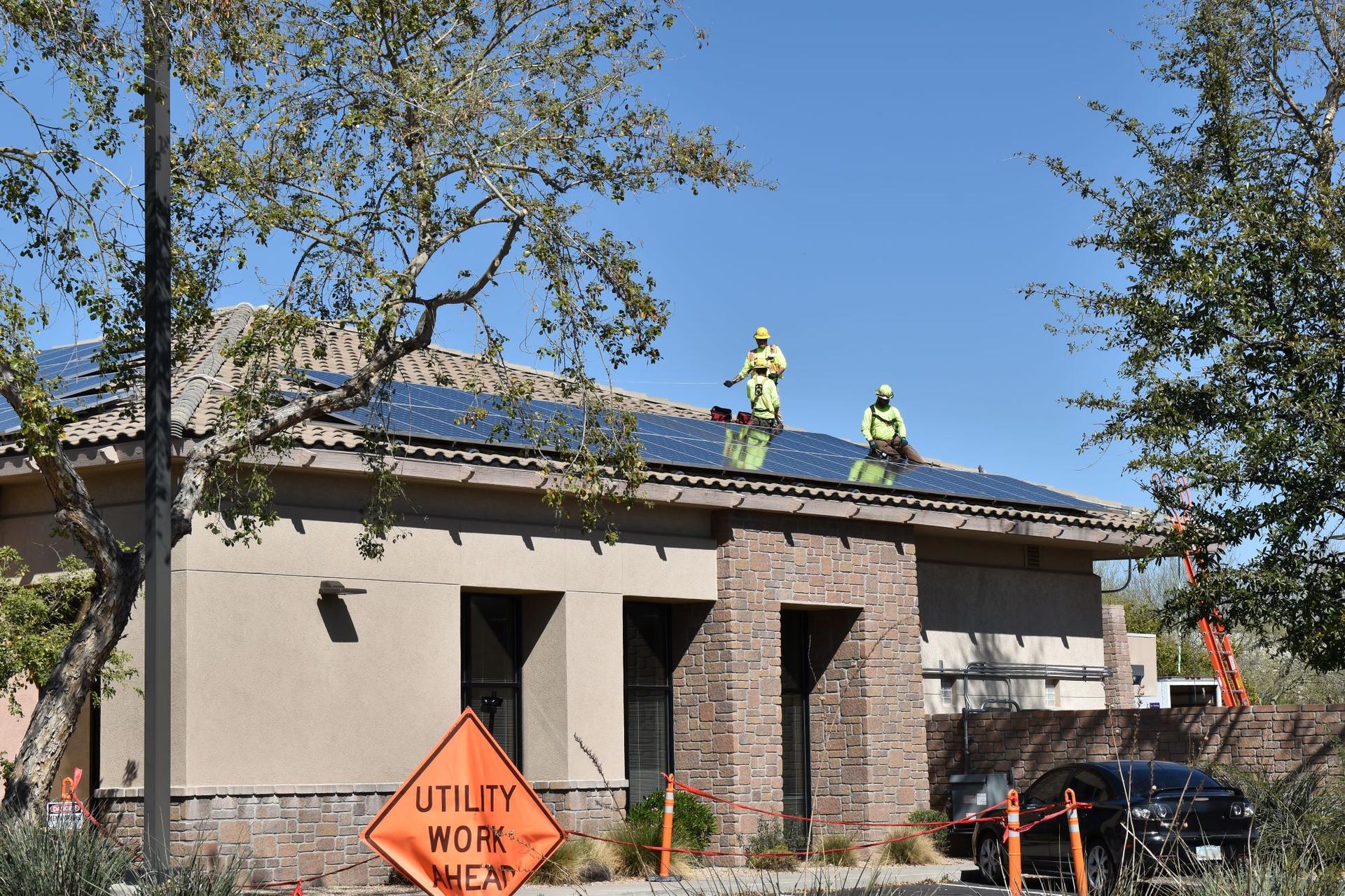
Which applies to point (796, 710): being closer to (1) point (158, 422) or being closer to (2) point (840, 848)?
(2) point (840, 848)

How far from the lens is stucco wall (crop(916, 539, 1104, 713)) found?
24438mm

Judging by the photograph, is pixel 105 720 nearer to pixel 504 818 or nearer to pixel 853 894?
pixel 504 818

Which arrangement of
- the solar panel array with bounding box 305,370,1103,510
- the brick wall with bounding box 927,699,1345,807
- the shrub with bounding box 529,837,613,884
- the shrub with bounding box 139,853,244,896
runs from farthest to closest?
the brick wall with bounding box 927,699,1345,807 < the solar panel array with bounding box 305,370,1103,510 < the shrub with bounding box 529,837,613,884 < the shrub with bounding box 139,853,244,896

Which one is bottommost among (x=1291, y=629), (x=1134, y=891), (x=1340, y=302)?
(x=1134, y=891)

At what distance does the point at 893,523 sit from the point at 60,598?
1149 centimetres

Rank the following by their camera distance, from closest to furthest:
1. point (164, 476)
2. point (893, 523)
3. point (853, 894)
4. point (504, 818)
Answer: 1. point (853, 894)
2. point (504, 818)
3. point (164, 476)
4. point (893, 523)

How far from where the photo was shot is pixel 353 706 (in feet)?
57.3

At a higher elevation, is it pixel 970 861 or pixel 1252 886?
pixel 1252 886

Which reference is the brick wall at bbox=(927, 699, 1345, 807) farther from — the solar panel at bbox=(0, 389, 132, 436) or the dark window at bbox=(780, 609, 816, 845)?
the solar panel at bbox=(0, 389, 132, 436)

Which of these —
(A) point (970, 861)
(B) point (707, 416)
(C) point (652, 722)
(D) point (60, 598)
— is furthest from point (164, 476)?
(B) point (707, 416)

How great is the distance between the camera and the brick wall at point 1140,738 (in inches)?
778

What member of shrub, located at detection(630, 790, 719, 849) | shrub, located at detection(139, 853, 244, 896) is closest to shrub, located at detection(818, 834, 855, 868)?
shrub, located at detection(630, 790, 719, 849)

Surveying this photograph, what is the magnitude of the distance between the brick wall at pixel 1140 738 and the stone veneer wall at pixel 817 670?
3.09ft

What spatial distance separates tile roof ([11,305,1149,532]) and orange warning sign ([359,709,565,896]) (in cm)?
397
